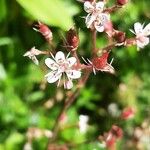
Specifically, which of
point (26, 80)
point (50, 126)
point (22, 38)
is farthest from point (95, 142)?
point (22, 38)

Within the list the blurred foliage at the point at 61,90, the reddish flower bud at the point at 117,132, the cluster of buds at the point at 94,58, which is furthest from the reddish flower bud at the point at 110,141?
the cluster of buds at the point at 94,58

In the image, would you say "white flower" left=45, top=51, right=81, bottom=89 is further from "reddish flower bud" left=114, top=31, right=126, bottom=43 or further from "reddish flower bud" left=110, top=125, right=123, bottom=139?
"reddish flower bud" left=110, top=125, right=123, bottom=139

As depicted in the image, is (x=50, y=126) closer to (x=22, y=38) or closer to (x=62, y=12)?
(x=22, y=38)

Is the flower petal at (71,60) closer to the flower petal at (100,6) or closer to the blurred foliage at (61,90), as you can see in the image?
the flower petal at (100,6)

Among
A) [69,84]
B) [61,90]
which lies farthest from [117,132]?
[61,90]

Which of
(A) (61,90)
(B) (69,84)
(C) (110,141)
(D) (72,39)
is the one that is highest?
(D) (72,39)

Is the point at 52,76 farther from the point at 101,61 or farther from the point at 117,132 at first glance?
the point at 117,132
